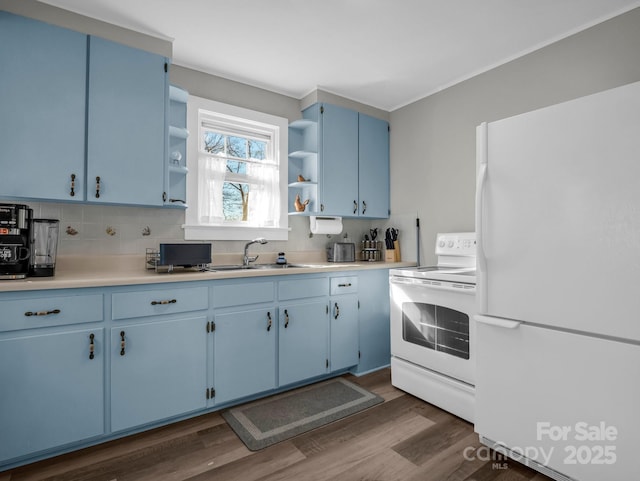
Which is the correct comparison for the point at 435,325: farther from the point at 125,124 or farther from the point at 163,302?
the point at 125,124

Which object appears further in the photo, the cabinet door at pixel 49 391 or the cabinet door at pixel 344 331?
the cabinet door at pixel 344 331

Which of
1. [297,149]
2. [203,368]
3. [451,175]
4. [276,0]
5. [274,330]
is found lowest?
[203,368]

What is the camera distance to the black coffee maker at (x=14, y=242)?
1826 millimetres

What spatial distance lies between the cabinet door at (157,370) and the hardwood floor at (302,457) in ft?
0.52

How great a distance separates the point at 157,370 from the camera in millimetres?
2086

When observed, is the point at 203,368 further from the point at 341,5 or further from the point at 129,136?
the point at 341,5

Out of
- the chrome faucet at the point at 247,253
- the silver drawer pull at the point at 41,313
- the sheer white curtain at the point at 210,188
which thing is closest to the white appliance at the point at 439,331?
the chrome faucet at the point at 247,253

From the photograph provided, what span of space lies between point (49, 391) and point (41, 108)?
1.53 metres

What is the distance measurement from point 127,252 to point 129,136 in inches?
31.7

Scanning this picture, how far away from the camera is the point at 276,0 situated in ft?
6.68

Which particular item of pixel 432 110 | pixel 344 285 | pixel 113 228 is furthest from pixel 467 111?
pixel 113 228

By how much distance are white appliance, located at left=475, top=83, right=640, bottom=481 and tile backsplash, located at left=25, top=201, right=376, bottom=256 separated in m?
2.04

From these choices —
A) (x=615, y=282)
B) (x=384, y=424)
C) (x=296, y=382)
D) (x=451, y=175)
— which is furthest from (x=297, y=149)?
(x=615, y=282)

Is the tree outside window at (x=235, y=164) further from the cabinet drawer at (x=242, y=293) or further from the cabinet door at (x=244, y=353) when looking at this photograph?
the cabinet door at (x=244, y=353)
